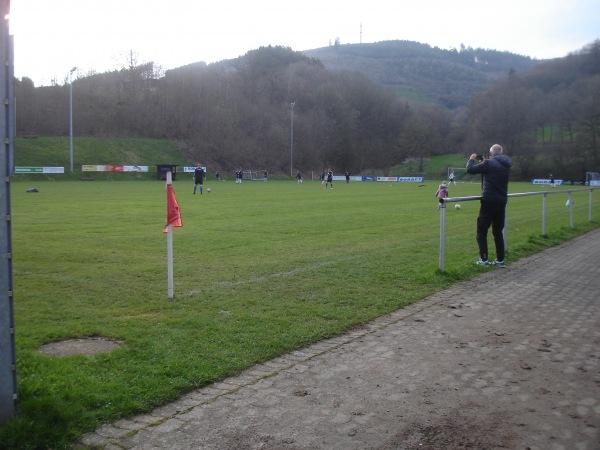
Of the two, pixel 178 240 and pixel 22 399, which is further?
pixel 178 240

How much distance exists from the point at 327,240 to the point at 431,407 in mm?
10063

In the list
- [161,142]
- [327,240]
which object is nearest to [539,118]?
[161,142]

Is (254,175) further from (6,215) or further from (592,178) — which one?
(6,215)

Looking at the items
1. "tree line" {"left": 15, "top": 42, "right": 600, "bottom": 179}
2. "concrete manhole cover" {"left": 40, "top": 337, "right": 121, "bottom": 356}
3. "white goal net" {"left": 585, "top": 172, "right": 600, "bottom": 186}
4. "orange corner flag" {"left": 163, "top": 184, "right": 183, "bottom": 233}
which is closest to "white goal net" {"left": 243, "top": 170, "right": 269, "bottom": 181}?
"tree line" {"left": 15, "top": 42, "right": 600, "bottom": 179}

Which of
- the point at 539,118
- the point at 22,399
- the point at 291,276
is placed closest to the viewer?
the point at 22,399

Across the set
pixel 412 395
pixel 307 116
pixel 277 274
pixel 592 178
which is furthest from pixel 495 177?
pixel 307 116

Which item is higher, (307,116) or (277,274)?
(307,116)

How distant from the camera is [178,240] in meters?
13.7

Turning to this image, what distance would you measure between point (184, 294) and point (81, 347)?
97.8 inches

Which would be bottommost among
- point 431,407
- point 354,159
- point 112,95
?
point 431,407

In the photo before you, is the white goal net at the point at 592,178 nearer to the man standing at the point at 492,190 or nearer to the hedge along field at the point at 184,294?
the hedge along field at the point at 184,294

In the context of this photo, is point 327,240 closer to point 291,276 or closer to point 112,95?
point 291,276

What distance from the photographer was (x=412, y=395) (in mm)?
4609

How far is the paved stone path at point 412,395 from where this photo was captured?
384 cm
